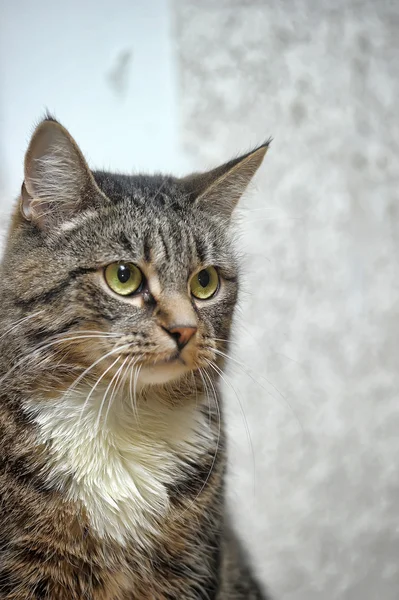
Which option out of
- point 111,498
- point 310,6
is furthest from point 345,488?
point 310,6

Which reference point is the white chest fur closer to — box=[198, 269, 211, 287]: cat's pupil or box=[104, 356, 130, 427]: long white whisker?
box=[104, 356, 130, 427]: long white whisker

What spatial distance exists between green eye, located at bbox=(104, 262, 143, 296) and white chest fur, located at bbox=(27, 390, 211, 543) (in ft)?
0.56

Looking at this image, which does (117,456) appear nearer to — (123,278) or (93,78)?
(123,278)

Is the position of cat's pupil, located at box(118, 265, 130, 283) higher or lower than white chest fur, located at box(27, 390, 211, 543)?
higher

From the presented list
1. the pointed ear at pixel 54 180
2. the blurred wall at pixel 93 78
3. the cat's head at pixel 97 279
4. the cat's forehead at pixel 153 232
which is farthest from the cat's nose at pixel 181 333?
the blurred wall at pixel 93 78

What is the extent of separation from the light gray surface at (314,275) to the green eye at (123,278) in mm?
652

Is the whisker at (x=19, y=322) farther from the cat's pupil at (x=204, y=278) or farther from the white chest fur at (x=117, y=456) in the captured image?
the cat's pupil at (x=204, y=278)

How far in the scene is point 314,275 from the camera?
5.51ft

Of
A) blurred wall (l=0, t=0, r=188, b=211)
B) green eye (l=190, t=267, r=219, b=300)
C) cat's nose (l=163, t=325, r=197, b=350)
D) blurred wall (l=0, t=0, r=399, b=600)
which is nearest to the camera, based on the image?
cat's nose (l=163, t=325, r=197, b=350)

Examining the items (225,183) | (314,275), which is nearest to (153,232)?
(225,183)

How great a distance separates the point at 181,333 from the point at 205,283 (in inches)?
7.4

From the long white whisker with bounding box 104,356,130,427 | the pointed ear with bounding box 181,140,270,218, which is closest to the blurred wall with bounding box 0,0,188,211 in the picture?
the pointed ear with bounding box 181,140,270,218

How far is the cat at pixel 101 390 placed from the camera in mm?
946

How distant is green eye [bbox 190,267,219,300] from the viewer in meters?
1.09
